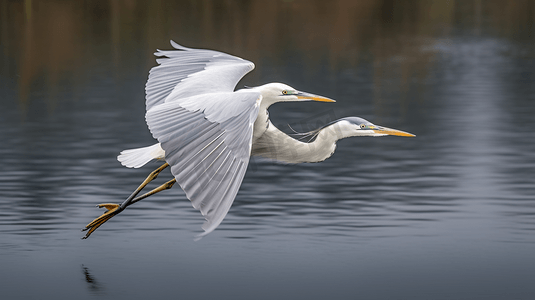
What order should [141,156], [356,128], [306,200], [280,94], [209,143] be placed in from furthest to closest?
[306,200], [141,156], [280,94], [356,128], [209,143]

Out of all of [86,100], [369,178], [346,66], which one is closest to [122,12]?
[346,66]

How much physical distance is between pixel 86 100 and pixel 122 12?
41.0 m

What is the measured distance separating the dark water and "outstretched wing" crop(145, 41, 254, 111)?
1150 millimetres

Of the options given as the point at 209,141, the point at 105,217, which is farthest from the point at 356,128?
the point at 105,217

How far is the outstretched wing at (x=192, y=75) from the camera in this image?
33.5ft

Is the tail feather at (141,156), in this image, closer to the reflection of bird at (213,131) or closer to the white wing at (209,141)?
the reflection of bird at (213,131)

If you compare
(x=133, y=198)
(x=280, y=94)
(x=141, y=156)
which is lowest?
(x=133, y=198)

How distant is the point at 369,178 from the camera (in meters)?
15.1

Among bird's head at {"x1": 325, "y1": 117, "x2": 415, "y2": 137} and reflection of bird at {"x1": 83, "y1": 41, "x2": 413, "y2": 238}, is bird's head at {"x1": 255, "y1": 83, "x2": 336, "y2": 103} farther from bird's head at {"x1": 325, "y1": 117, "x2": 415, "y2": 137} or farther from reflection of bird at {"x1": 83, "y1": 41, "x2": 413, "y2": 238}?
bird's head at {"x1": 325, "y1": 117, "x2": 415, "y2": 137}

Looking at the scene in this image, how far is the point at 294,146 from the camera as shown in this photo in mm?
9930

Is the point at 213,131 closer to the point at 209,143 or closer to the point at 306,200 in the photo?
the point at 209,143

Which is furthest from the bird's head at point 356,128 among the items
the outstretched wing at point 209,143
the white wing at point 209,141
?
the outstretched wing at point 209,143

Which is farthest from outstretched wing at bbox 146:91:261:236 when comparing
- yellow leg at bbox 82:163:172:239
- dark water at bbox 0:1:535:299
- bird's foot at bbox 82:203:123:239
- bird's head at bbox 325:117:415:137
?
dark water at bbox 0:1:535:299

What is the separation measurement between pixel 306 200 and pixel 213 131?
18.8ft
